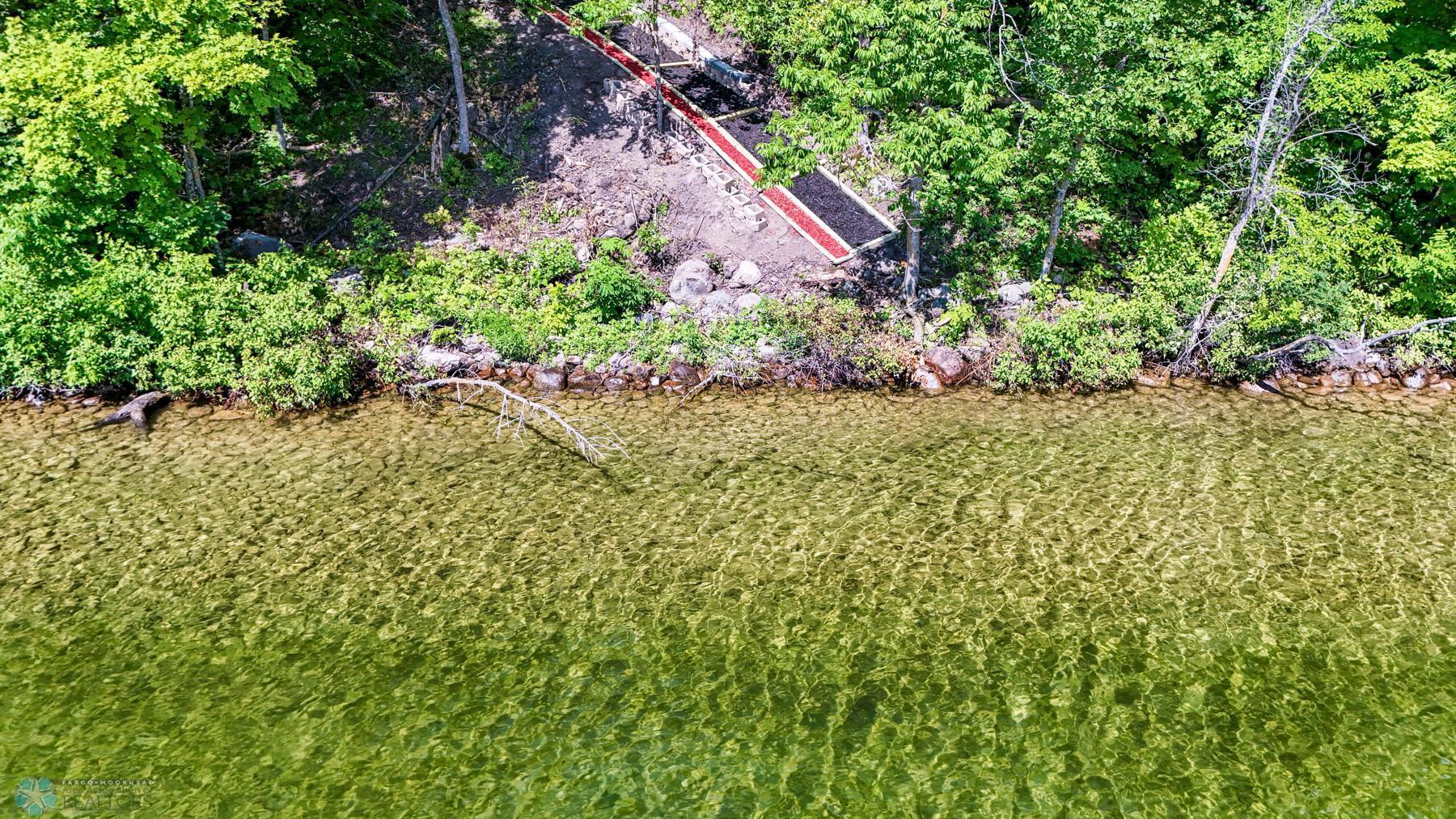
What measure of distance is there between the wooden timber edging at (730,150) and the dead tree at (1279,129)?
9.39 metres

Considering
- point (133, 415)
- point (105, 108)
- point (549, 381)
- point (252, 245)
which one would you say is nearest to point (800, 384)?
point (549, 381)

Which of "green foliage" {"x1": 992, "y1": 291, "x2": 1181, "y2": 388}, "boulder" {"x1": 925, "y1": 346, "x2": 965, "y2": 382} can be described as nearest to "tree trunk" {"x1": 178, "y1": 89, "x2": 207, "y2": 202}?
"boulder" {"x1": 925, "y1": 346, "x2": 965, "y2": 382}

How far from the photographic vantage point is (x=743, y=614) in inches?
552

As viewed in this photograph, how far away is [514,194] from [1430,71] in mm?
24392

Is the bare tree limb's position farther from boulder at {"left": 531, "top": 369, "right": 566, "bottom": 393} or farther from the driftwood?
boulder at {"left": 531, "top": 369, "right": 566, "bottom": 393}

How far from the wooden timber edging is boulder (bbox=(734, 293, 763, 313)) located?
274cm

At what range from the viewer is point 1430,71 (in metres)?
20.8

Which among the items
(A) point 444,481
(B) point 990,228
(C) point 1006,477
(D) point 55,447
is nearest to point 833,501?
(C) point 1006,477

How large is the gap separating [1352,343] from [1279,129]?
236 inches

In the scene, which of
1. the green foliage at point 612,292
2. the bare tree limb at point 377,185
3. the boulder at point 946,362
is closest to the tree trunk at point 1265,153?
the boulder at point 946,362

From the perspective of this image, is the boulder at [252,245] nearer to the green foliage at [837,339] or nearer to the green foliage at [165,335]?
the green foliage at [165,335]

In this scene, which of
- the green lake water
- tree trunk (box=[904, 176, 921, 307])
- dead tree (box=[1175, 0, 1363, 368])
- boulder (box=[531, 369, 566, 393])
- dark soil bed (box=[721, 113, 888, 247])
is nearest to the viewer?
the green lake water

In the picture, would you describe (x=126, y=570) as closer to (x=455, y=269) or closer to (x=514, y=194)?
(x=455, y=269)

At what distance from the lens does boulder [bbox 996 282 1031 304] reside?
2298 centimetres
